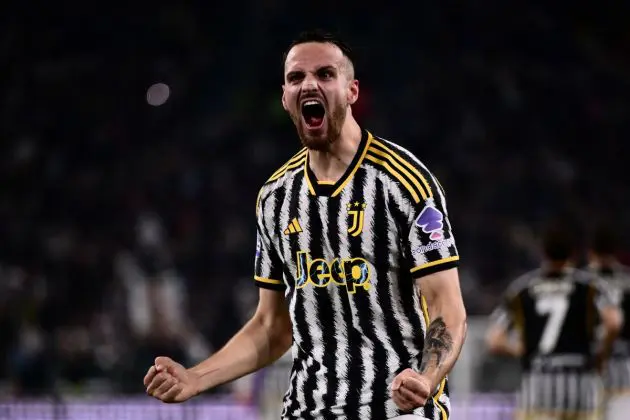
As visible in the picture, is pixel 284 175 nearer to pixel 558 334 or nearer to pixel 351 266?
pixel 351 266

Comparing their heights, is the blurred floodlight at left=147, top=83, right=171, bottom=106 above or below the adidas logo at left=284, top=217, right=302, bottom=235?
above

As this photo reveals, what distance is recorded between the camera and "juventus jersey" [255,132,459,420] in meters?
3.65

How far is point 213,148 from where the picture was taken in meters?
16.2

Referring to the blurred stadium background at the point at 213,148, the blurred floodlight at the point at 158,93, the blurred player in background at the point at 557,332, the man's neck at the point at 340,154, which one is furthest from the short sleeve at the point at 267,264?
the blurred floodlight at the point at 158,93

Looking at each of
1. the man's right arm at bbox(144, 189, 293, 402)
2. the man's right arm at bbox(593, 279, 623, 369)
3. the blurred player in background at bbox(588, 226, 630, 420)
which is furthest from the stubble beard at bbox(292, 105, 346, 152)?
the blurred player in background at bbox(588, 226, 630, 420)

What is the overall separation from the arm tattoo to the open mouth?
0.67 metres

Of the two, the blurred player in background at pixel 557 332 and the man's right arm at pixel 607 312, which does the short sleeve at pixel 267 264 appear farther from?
the man's right arm at pixel 607 312

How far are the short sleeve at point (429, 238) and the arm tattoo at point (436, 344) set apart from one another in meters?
0.17

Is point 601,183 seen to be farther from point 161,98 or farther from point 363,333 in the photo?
point 363,333

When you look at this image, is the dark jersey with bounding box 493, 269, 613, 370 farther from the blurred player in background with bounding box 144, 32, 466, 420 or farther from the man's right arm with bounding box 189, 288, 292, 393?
the blurred player in background with bounding box 144, 32, 466, 420

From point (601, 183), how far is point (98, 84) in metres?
6.87

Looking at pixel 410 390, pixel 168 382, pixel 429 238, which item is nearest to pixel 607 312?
pixel 429 238

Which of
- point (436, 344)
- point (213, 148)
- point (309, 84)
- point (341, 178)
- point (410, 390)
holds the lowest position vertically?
point (410, 390)

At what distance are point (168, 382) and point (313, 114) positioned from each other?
887mm
